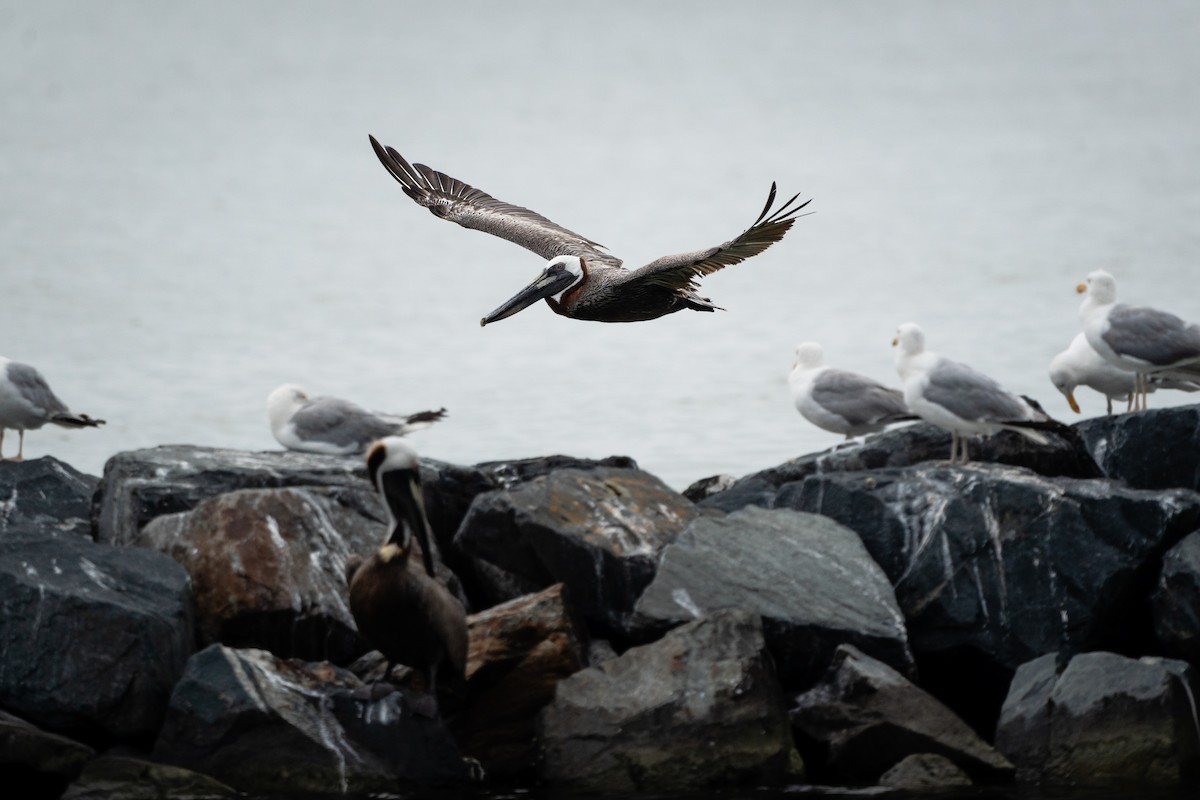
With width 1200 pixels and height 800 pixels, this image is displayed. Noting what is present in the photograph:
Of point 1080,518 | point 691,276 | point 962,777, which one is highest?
point 691,276

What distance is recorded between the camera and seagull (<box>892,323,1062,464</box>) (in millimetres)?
10109

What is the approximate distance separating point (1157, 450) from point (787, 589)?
2518 mm

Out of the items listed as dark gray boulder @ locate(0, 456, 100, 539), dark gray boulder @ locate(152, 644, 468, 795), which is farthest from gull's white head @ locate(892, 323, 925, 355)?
dark gray boulder @ locate(0, 456, 100, 539)

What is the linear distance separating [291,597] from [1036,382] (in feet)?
50.4

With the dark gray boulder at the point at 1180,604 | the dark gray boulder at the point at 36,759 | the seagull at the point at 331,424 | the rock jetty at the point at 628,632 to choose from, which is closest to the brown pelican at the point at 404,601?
the rock jetty at the point at 628,632

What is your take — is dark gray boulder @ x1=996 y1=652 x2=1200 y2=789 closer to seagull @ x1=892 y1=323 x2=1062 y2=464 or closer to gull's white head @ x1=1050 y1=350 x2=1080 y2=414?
seagull @ x1=892 y1=323 x2=1062 y2=464

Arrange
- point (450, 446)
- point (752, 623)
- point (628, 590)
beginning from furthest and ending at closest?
point (450, 446) < point (628, 590) < point (752, 623)

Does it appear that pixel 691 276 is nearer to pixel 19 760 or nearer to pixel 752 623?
pixel 752 623

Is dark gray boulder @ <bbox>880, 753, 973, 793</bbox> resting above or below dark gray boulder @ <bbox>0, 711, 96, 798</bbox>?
below

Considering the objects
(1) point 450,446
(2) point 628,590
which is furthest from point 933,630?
(1) point 450,446

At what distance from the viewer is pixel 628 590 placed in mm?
8695

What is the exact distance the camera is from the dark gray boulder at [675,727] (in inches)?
301

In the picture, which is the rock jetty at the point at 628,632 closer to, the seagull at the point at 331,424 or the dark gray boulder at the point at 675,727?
the dark gray boulder at the point at 675,727

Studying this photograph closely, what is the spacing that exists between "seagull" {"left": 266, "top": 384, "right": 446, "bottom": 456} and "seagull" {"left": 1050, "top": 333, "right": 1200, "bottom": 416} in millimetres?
5030
